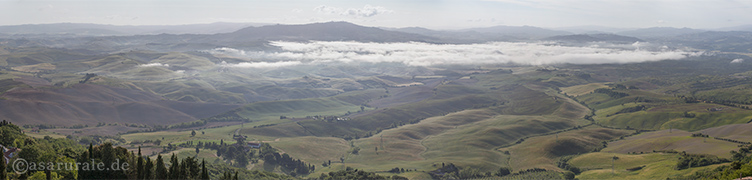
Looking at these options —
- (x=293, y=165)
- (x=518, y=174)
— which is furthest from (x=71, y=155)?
(x=518, y=174)

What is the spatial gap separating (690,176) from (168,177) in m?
129

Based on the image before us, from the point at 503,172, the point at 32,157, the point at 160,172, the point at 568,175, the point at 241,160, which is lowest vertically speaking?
the point at 241,160

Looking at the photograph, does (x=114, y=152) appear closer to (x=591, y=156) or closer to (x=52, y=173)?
(x=52, y=173)

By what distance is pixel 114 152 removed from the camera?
70062 millimetres

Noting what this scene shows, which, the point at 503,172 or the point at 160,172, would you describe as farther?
the point at 503,172

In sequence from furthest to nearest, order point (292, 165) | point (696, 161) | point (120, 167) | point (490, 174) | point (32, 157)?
point (292, 165)
point (490, 174)
point (696, 161)
point (32, 157)
point (120, 167)

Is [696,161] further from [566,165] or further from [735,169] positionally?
[735,169]

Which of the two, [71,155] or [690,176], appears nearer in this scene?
[71,155]

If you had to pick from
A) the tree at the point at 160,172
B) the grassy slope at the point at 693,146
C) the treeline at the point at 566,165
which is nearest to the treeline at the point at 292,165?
the treeline at the point at 566,165

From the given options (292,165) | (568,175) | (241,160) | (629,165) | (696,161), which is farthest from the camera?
(292,165)

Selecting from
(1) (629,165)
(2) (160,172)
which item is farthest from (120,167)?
(1) (629,165)

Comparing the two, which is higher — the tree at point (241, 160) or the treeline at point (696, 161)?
the treeline at point (696, 161)

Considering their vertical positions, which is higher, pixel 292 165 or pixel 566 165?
pixel 566 165

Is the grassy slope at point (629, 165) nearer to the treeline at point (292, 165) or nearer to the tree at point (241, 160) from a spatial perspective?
the treeline at point (292, 165)
